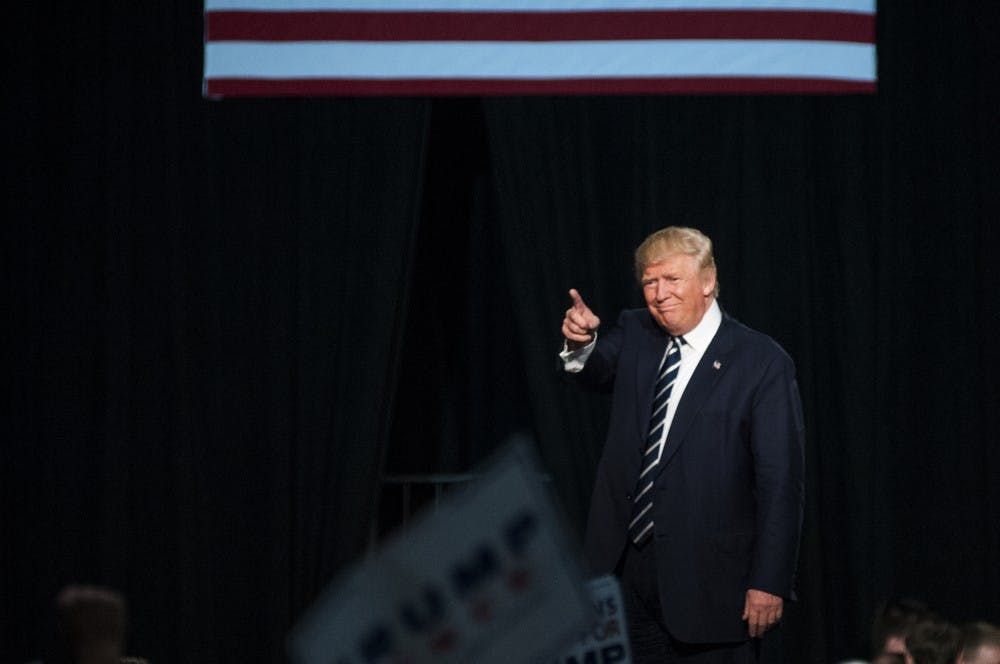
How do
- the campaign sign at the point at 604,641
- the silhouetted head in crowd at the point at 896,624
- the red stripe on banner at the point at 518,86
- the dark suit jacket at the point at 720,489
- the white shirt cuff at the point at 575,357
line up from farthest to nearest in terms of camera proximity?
the red stripe on banner at the point at 518,86 → the silhouetted head in crowd at the point at 896,624 → the white shirt cuff at the point at 575,357 → the dark suit jacket at the point at 720,489 → the campaign sign at the point at 604,641

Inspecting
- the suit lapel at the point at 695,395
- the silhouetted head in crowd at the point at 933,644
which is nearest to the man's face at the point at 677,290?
the suit lapel at the point at 695,395

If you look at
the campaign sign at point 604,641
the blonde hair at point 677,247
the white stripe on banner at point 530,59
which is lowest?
the campaign sign at point 604,641

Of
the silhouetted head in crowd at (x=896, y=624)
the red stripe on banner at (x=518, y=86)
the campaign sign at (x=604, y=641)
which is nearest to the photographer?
the campaign sign at (x=604, y=641)

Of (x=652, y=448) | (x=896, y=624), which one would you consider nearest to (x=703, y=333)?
(x=652, y=448)

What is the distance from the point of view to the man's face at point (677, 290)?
127 inches

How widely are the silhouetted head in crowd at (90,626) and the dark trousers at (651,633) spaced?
1402 mm

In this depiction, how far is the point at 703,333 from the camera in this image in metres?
3.26

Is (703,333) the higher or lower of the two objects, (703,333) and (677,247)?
the lower

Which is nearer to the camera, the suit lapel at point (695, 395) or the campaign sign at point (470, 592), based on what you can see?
the campaign sign at point (470, 592)

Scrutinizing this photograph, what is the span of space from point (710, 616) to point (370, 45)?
223cm

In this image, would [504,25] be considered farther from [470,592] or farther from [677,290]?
[470,592]

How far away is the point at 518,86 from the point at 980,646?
2223 mm

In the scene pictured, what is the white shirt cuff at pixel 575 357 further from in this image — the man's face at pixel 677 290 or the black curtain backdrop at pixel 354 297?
the black curtain backdrop at pixel 354 297

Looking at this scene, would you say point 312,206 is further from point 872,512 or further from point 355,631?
point 355,631
